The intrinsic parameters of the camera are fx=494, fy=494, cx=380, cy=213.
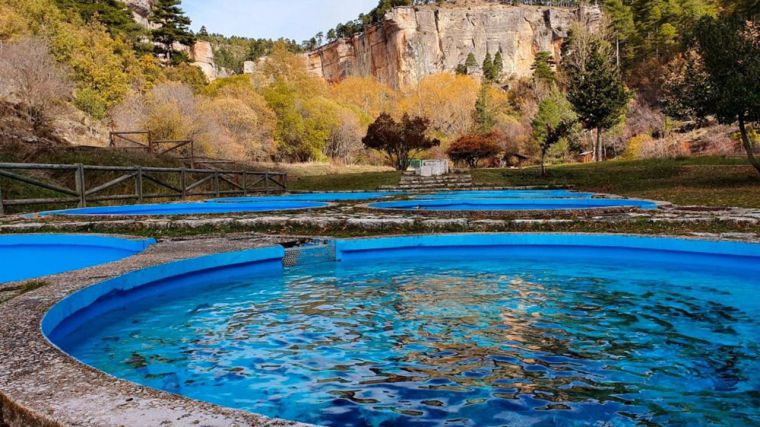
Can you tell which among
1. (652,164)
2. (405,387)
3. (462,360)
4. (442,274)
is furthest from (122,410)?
(652,164)

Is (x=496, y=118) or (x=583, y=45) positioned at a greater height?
(x=583, y=45)

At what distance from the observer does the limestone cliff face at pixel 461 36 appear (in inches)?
3713

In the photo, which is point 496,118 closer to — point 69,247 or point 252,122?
point 252,122

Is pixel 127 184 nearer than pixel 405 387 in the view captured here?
No

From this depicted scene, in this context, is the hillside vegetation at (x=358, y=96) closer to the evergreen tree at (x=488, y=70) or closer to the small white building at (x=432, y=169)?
the small white building at (x=432, y=169)

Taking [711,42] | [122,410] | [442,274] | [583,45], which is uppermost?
[583,45]

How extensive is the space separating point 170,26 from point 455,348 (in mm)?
64111

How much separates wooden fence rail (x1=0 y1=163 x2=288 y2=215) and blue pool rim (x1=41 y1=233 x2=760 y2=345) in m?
6.85

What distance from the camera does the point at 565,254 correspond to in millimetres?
6508

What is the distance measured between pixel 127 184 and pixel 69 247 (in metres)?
11.3

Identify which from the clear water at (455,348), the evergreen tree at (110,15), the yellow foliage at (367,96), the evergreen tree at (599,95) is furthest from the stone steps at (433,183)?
the yellow foliage at (367,96)

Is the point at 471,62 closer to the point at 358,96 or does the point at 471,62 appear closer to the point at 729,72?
the point at 358,96

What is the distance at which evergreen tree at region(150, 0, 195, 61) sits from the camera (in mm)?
56469

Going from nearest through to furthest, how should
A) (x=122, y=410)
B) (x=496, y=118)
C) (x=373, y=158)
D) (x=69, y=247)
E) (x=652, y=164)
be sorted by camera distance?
(x=122, y=410) < (x=69, y=247) < (x=652, y=164) < (x=373, y=158) < (x=496, y=118)
